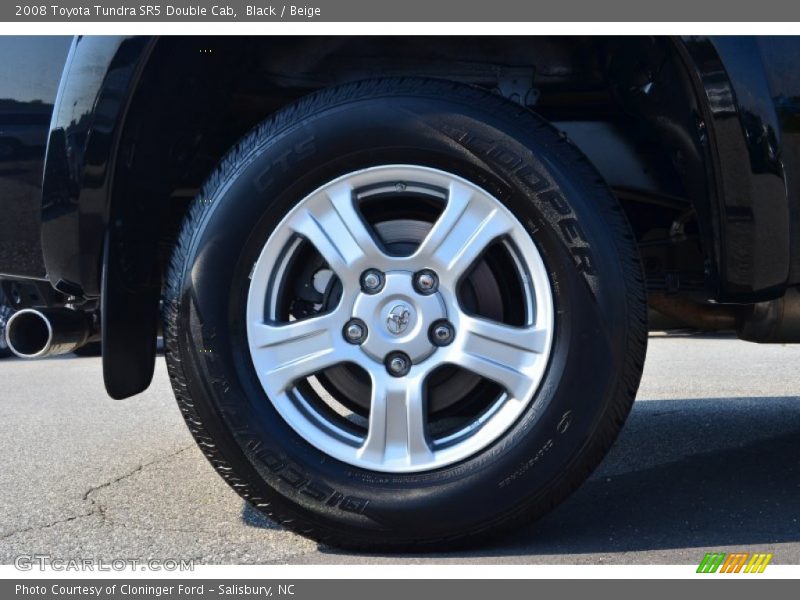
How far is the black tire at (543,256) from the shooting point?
81.5 inches

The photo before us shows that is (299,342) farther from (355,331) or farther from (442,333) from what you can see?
(442,333)

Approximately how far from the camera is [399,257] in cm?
218

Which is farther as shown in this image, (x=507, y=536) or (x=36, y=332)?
(x=36, y=332)

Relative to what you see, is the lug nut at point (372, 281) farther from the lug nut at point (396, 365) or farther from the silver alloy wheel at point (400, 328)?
the lug nut at point (396, 365)

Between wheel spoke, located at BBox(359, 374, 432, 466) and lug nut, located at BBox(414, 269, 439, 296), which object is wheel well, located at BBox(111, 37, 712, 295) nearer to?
lug nut, located at BBox(414, 269, 439, 296)

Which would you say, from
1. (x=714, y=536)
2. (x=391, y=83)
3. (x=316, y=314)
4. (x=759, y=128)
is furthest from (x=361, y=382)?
(x=759, y=128)

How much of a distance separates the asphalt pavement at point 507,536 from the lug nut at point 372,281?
0.59 metres

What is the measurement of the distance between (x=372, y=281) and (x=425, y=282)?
120mm

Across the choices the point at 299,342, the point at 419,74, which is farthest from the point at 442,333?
the point at 419,74

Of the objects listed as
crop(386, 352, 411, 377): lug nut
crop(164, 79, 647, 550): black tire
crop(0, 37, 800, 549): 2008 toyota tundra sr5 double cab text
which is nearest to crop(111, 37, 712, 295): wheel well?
crop(0, 37, 800, 549): 2008 toyota tundra sr5 double cab text

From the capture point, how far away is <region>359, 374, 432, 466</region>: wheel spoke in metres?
2.13

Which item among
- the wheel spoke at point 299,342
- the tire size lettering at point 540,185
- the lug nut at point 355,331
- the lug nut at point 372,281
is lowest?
the wheel spoke at point 299,342

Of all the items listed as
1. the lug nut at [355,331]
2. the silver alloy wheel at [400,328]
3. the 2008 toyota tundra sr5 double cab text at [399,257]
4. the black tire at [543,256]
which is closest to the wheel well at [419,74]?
the 2008 toyota tundra sr5 double cab text at [399,257]

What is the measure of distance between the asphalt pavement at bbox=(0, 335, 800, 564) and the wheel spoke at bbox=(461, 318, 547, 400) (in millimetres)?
375
